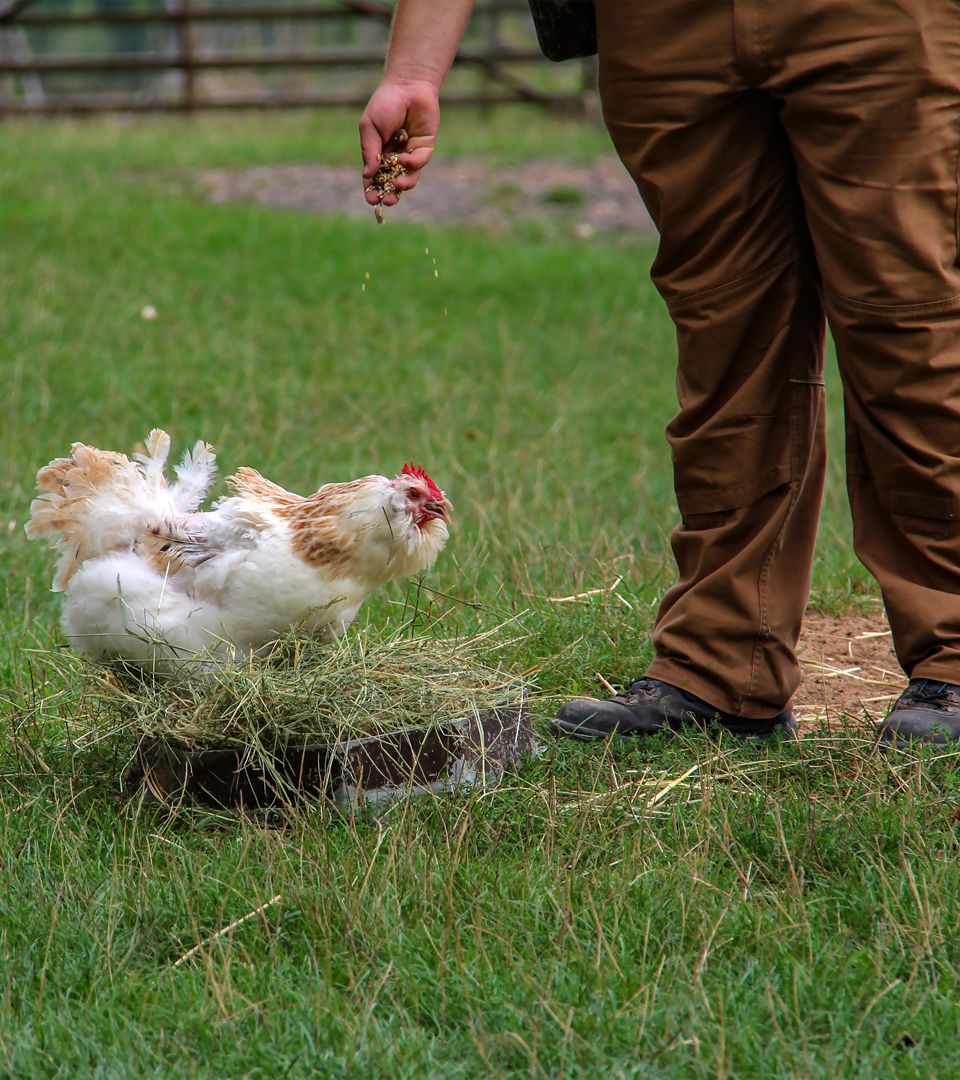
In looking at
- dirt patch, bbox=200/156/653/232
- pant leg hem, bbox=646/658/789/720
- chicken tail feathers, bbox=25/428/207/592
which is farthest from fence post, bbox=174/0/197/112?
pant leg hem, bbox=646/658/789/720

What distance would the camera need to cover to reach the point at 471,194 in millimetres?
12422

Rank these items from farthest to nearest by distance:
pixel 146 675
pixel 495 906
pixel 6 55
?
pixel 6 55, pixel 146 675, pixel 495 906

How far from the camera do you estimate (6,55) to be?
23.6 meters

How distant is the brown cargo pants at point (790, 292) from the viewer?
306 centimetres

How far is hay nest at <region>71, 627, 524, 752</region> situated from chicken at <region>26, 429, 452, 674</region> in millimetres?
62

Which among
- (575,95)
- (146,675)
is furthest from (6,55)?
(146,675)

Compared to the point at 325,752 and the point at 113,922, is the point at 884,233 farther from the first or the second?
the point at 113,922

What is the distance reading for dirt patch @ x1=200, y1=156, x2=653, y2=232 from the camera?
11.8m

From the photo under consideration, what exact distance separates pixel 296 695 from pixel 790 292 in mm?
1514

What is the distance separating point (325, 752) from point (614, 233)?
9185 mm

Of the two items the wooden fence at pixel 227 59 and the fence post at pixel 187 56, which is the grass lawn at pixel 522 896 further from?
the fence post at pixel 187 56

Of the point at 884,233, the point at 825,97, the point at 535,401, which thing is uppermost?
the point at 825,97

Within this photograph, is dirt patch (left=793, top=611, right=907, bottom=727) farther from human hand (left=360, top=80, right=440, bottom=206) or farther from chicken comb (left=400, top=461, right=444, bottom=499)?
human hand (left=360, top=80, right=440, bottom=206)

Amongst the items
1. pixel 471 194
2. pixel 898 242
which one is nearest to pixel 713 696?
pixel 898 242
